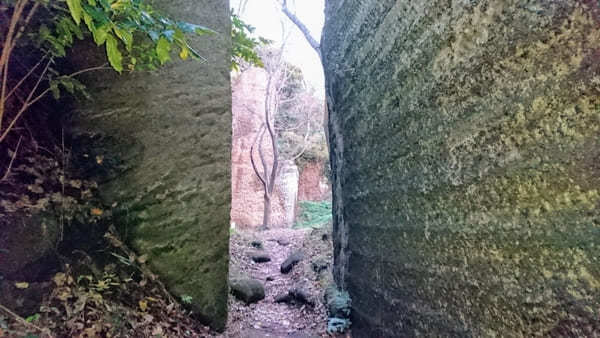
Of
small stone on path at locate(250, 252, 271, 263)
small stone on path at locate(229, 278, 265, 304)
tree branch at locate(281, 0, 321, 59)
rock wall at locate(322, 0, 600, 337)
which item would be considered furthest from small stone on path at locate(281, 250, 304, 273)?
tree branch at locate(281, 0, 321, 59)

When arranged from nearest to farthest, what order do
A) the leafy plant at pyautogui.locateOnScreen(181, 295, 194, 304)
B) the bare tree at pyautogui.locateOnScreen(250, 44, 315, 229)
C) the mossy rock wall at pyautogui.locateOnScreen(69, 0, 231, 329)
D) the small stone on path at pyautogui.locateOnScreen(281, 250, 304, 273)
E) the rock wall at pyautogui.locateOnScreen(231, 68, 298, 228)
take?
the mossy rock wall at pyautogui.locateOnScreen(69, 0, 231, 329), the leafy plant at pyautogui.locateOnScreen(181, 295, 194, 304), the small stone on path at pyautogui.locateOnScreen(281, 250, 304, 273), the bare tree at pyautogui.locateOnScreen(250, 44, 315, 229), the rock wall at pyautogui.locateOnScreen(231, 68, 298, 228)

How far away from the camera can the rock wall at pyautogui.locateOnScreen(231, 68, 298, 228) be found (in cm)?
1476

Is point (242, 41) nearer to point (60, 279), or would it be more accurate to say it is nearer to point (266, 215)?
point (60, 279)

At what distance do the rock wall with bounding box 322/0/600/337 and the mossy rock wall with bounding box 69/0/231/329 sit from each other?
5.94ft

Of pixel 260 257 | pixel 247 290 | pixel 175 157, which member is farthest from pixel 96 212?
pixel 260 257

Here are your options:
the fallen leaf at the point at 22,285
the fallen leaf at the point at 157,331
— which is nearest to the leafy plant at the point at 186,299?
the fallen leaf at the point at 157,331

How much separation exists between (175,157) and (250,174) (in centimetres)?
1160

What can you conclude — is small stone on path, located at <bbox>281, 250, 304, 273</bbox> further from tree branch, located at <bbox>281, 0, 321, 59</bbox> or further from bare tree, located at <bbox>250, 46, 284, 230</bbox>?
bare tree, located at <bbox>250, 46, 284, 230</bbox>

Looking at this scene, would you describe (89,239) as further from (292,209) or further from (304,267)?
(292,209)

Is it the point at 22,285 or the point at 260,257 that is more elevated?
the point at 22,285

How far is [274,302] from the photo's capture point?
511 cm

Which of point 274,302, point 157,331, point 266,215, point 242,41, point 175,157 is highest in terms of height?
point 242,41

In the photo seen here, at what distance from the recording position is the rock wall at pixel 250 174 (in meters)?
14.8

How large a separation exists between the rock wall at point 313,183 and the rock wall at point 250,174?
1.33m
